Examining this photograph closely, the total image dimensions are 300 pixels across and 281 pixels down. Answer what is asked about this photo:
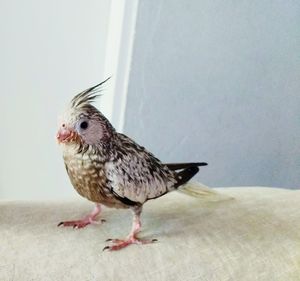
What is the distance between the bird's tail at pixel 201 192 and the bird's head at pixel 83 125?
11 centimetres

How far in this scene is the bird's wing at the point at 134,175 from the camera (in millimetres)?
492

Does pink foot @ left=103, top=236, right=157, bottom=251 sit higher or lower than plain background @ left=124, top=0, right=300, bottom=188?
lower

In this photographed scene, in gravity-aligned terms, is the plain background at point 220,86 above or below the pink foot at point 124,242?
above

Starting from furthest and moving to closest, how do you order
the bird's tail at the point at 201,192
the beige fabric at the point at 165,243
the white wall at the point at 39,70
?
the white wall at the point at 39,70, the bird's tail at the point at 201,192, the beige fabric at the point at 165,243

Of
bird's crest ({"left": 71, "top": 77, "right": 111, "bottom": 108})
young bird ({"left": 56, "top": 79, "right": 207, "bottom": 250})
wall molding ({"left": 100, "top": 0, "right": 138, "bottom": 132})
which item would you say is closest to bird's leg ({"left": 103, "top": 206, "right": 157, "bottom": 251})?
young bird ({"left": 56, "top": 79, "right": 207, "bottom": 250})

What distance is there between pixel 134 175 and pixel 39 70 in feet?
1.08

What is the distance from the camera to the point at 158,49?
781 mm

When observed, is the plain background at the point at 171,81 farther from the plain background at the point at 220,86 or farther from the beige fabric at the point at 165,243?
the beige fabric at the point at 165,243

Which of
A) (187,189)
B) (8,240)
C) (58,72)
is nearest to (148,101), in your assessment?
(58,72)

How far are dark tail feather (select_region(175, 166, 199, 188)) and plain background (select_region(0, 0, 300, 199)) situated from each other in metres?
0.26

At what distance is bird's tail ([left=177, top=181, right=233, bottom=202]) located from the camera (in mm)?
566

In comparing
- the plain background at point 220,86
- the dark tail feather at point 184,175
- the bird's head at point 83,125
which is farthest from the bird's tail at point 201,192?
the plain background at point 220,86

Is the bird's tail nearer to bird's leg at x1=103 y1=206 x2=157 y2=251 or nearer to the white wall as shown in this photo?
bird's leg at x1=103 y1=206 x2=157 y2=251

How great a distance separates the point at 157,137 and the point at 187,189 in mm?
283
